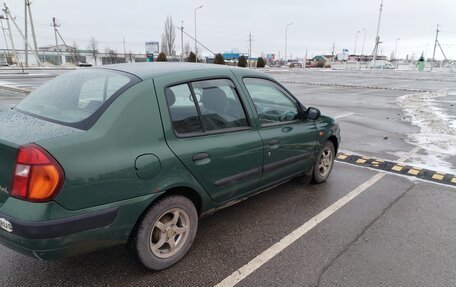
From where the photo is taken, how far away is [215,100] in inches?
126

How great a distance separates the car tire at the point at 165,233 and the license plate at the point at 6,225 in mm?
803

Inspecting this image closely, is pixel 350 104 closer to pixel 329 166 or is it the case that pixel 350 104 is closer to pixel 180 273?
pixel 329 166

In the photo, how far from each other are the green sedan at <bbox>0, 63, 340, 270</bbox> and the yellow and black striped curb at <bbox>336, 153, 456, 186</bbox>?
101 inches

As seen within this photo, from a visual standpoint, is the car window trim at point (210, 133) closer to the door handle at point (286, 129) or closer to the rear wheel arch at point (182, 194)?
the rear wheel arch at point (182, 194)

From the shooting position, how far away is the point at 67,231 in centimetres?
218

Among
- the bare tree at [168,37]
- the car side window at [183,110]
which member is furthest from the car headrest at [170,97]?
the bare tree at [168,37]

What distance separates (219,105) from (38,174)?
65.0 inches

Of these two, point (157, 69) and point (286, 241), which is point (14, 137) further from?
point (286, 241)

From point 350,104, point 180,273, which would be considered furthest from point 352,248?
point 350,104

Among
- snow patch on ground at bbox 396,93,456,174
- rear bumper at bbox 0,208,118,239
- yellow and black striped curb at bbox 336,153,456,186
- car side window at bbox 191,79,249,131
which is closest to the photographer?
rear bumper at bbox 0,208,118,239

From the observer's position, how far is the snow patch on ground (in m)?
5.85

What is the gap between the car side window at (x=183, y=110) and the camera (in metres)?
2.77

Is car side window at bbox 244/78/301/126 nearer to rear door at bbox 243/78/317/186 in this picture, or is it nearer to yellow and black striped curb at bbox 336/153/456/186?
rear door at bbox 243/78/317/186

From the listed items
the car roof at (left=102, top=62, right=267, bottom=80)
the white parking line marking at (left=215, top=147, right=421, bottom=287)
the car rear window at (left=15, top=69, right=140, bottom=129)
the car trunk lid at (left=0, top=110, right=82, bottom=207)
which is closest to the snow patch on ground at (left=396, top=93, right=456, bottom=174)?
the white parking line marking at (left=215, top=147, right=421, bottom=287)
